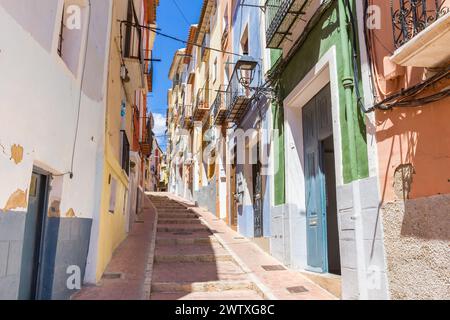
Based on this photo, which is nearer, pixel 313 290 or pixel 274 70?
pixel 313 290

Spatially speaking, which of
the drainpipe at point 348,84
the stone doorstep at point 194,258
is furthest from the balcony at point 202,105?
the drainpipe at point 348,84

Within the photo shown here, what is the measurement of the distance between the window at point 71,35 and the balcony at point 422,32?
13.3ft

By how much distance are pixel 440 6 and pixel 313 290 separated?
4414 mm

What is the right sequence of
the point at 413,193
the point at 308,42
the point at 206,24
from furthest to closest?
1. the point at 206,24
2. the point at 308,42
3. the point at 413,193

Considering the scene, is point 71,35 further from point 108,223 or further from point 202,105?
point 202,105

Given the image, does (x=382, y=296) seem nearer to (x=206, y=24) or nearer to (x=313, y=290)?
(x=313, y=290)

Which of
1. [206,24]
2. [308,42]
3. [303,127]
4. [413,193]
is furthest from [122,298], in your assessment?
[206,24]

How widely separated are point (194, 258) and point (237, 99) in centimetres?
438

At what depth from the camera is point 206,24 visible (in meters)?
19.5

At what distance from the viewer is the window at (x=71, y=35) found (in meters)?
5.50

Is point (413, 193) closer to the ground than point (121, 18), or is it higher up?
closer to the ground

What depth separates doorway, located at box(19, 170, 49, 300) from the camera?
14.6ft

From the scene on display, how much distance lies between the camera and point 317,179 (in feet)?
24.2

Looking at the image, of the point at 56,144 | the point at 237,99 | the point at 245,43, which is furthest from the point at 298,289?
the point at 245,43
